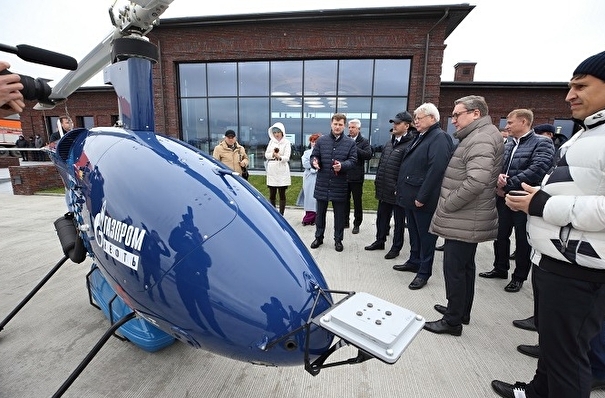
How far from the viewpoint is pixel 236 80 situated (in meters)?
12.4

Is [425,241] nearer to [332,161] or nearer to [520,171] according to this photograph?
[520,171]

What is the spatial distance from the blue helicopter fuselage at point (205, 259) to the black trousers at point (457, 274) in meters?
1.49

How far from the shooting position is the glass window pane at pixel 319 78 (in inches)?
457

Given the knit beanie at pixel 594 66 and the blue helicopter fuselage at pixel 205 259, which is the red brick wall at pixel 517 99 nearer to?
the knit beanie at pixel 594 66

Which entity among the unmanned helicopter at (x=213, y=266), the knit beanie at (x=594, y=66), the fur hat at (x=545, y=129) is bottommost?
the unmanned helicopter at (x=213, y=266)

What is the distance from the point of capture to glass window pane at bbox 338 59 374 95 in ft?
37.4

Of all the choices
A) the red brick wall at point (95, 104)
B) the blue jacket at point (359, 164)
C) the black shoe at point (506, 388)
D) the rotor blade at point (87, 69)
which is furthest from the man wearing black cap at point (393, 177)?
the red brick wall at point (95, 104)

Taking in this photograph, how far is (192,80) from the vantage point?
1249 centimetres

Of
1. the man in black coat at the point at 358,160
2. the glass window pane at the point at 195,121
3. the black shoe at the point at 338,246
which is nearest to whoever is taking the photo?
the black shoe at the point at 338,246

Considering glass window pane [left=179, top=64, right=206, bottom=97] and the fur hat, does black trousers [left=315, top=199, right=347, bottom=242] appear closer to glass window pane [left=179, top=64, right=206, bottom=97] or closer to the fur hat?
the fur hat

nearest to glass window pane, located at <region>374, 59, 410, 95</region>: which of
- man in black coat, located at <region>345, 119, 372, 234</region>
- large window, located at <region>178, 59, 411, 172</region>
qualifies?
large window, located at <region>178, 59, 411, 172</region>

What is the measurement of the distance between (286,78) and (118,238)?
11919mm

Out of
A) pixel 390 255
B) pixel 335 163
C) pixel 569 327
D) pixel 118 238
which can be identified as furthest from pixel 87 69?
pixel 390 255

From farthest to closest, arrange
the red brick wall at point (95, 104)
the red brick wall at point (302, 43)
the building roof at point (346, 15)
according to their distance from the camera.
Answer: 1. the red brick wall at point (95, 104)
2. the red brick wall at point (302, 43)
3. the building roof at point (346, 15)
